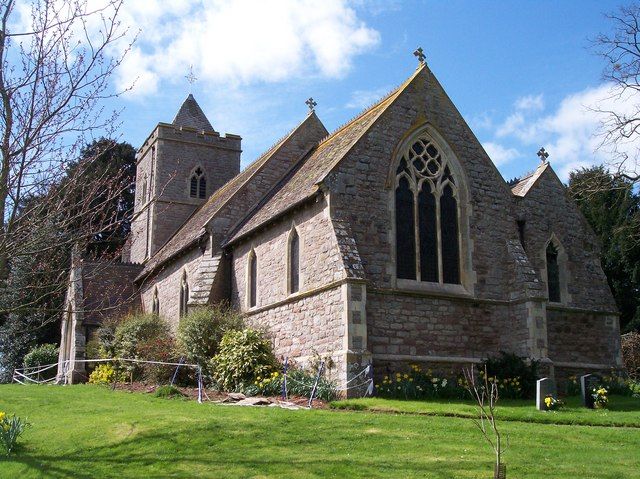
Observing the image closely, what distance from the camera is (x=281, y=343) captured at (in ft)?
66.9

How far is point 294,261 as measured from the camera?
67.8ft

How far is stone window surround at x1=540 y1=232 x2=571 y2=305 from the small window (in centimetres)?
9

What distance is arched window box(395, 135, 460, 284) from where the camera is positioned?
19531 millimetres

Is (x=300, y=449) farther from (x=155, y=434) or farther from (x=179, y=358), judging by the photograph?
(x=179, y=358)

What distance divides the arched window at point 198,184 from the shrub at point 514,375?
73.7 ft

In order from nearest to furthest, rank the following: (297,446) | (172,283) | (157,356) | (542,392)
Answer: (297,446), (542,392), (157,356), (172,283)

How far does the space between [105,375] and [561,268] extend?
1500 centimetres

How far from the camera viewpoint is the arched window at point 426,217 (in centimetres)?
1953

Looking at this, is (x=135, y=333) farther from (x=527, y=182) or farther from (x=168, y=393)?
(x=527, y=182)

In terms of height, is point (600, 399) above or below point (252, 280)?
below

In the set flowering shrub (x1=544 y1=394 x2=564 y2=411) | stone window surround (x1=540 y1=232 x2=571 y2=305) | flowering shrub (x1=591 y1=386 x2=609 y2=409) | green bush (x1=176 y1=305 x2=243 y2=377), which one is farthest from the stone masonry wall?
stone window surround (x1=540 y1=232 x2=571 y2=305)

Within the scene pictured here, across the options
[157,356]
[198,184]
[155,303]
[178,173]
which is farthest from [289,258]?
[198,184]

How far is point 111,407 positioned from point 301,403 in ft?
13.4

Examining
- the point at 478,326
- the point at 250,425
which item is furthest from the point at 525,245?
the point at 250,425
